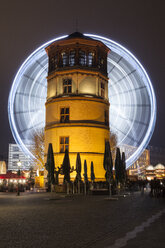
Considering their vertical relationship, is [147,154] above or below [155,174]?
above

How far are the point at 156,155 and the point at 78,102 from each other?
14926 cm

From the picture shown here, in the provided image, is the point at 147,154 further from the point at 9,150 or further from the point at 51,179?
the point at 51,179

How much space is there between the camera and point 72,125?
3709 centimetres

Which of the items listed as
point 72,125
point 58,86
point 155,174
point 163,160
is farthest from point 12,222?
point 163,160

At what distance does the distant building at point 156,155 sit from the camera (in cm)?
17444

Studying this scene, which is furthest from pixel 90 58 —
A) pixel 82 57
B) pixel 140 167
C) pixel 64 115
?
pixel 140 167

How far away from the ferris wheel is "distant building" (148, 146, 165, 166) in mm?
133233

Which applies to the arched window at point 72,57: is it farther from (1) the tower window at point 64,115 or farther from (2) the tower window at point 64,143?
(2) the tower window at point 64,143

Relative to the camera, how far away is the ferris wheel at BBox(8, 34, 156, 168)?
139 ft

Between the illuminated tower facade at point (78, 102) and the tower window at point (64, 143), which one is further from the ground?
the illuminated tower facade at point (78, 102)

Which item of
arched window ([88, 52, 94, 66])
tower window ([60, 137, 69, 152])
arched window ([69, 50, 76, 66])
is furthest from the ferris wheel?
tower window ([60, 137, 69, 152])

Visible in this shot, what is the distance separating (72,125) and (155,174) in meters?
113

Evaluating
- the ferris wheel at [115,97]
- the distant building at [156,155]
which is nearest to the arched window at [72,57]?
the ferris wheel at [115,97]

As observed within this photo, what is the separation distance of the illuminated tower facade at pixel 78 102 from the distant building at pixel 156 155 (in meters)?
139
